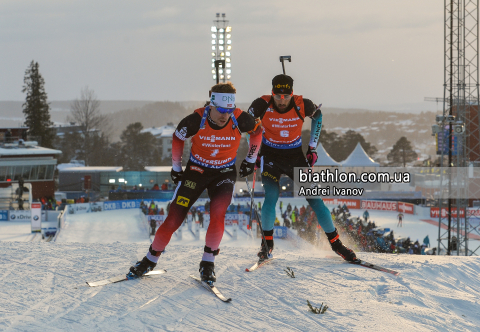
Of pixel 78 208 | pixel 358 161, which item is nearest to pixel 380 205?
pixel 358 161

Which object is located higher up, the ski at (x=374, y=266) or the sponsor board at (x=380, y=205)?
the ski at (x=374, y=266)

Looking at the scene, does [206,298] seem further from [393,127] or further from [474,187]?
[393,127]

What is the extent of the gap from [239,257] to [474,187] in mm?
35935

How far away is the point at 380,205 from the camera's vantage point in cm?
3544

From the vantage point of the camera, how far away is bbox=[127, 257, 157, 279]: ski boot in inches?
198

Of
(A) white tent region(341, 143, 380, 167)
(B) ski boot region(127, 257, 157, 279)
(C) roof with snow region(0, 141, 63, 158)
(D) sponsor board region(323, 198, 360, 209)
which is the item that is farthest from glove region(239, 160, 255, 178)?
(A) white tent region(341, 143, 380, 167)

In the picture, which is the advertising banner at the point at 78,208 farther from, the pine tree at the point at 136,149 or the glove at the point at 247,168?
the pine tree at the point at 136,149

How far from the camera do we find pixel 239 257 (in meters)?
6.41

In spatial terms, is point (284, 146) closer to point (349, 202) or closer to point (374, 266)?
point (374, 266)

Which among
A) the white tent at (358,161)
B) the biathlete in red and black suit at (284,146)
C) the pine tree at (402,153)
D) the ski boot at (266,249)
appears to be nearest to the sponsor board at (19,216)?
the ski boot at (266,249)

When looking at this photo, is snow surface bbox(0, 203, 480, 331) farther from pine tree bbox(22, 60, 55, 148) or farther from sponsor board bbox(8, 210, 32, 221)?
pine tree bbox(22, 60, 55, 148)

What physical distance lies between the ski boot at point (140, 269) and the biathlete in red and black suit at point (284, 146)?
1.56 m

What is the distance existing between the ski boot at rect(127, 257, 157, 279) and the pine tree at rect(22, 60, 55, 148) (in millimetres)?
55419

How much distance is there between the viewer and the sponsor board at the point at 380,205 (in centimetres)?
3494
